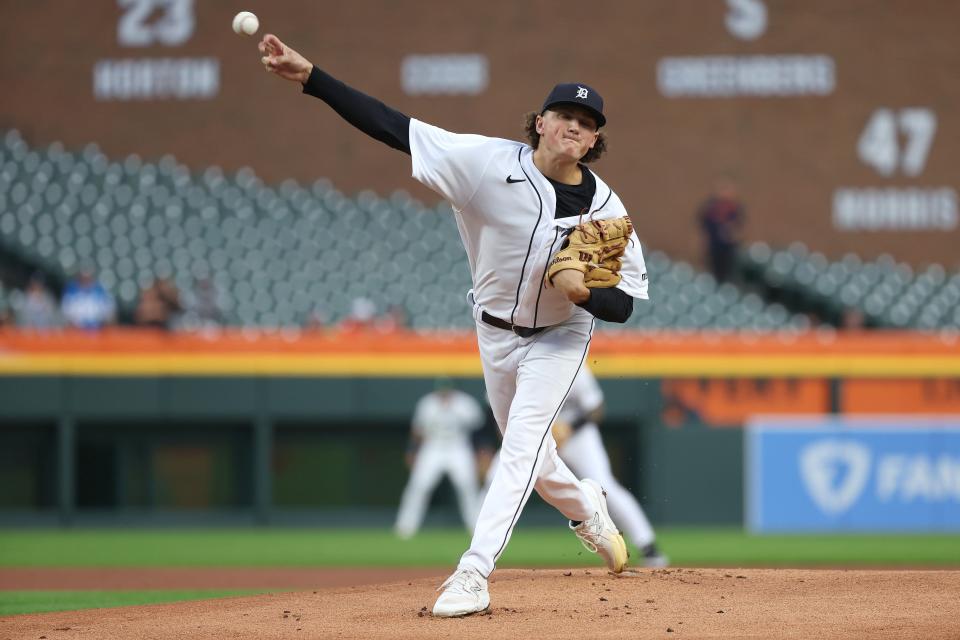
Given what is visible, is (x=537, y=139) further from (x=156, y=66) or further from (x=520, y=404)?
(x=156, y=66)

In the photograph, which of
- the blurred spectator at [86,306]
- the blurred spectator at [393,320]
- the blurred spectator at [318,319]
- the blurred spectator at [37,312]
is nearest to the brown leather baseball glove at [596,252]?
the blurred spectator at [393,320]

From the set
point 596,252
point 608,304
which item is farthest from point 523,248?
point 608,304

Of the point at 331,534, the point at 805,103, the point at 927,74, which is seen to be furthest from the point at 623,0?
the point at 331,534

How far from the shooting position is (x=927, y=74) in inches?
689

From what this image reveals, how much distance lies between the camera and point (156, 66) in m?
18.0

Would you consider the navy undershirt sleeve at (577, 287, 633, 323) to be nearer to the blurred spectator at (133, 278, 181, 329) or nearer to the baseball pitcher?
the baseball pitcher

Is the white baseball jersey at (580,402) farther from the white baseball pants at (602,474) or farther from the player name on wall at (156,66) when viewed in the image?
the player name on wall at (156,66)

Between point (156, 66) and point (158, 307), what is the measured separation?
4.83 meters

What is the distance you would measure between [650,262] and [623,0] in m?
3.48

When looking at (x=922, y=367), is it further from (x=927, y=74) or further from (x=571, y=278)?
(x=571, y=278)

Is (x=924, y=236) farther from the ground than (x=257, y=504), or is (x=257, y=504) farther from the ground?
(x=924, y=236)

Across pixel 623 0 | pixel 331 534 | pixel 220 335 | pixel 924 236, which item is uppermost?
pixel 623 0

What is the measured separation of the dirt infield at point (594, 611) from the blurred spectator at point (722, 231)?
34.7ft

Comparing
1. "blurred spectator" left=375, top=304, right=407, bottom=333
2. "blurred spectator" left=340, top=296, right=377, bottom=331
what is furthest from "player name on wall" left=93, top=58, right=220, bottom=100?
"blurred spectator" left=375, top=304, right=407, bottom=333
